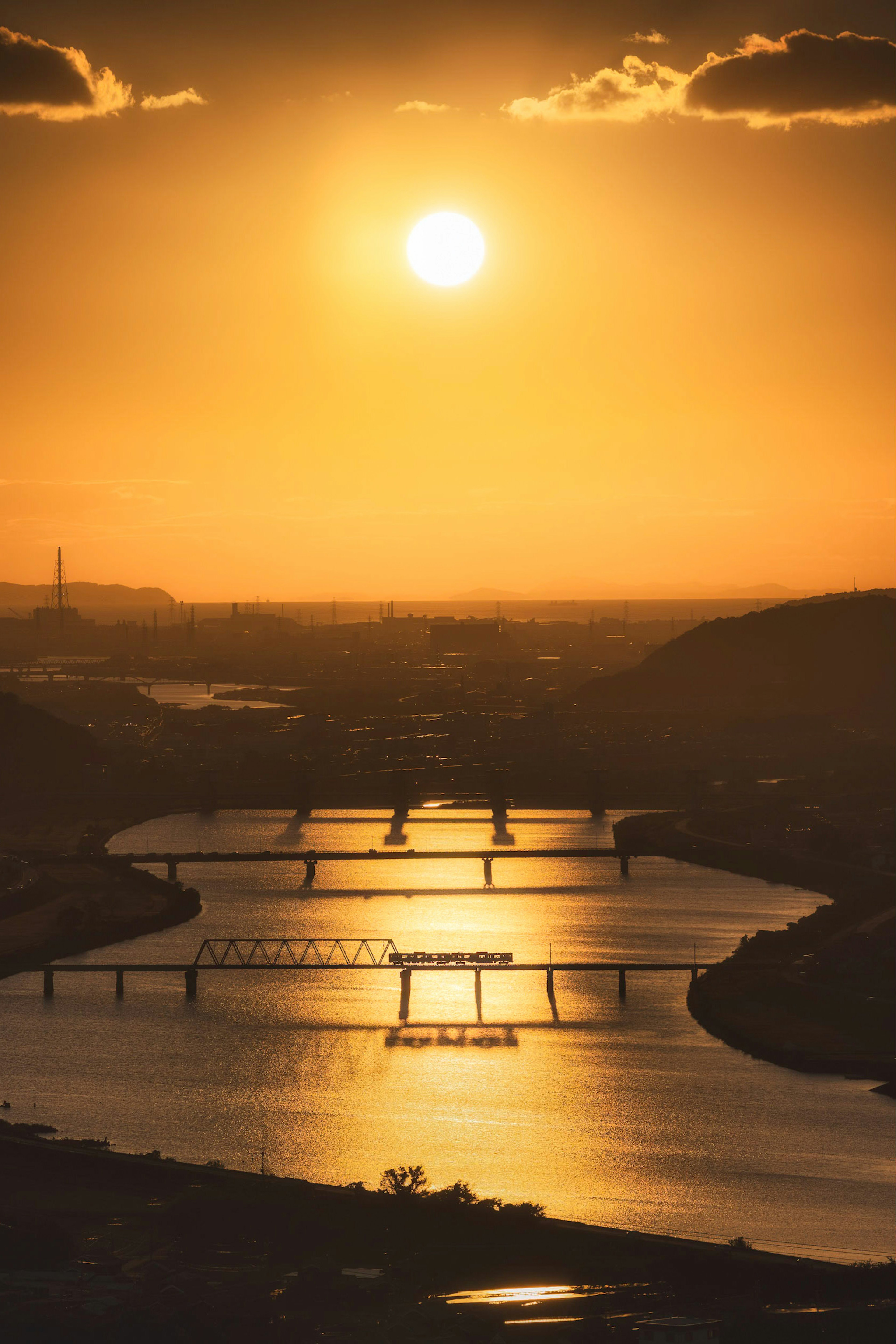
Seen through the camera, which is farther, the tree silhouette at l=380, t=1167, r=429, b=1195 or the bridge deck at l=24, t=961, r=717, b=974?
the bridge deck at l=24, t=961, r=717, b=974

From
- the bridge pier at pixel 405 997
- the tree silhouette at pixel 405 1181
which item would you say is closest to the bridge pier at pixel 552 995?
the bridge pier at pixel 405 997

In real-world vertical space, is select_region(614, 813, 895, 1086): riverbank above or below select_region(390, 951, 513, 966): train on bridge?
below

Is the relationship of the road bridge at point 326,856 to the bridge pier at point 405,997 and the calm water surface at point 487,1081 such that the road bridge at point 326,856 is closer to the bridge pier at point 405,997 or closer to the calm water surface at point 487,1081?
the calm water surface at point 487,1081

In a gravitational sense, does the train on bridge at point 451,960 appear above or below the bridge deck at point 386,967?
above

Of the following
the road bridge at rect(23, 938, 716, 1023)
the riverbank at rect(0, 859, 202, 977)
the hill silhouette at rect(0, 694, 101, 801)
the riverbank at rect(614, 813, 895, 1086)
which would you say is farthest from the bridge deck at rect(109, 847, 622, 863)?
the hill silhouette at rect(0, 694, 101, 801)

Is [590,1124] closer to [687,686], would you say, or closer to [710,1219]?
[710,1219]

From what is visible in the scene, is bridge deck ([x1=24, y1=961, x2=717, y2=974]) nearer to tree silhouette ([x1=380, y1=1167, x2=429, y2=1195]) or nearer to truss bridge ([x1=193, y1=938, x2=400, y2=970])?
truss bridge ([x1=193, y1=938, x2=400, y2=970])

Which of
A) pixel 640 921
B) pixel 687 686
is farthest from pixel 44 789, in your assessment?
pixel 687 686
